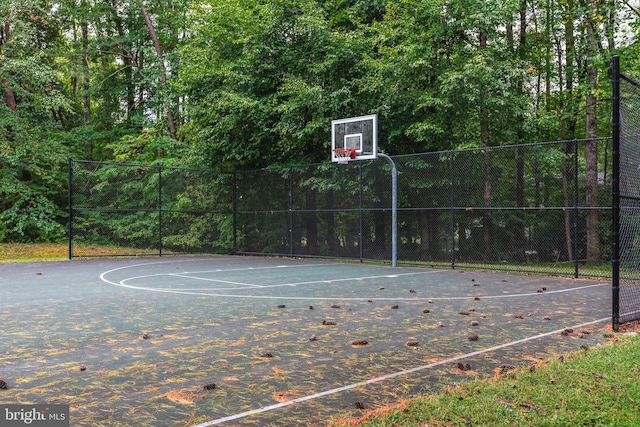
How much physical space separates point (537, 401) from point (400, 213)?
516 inches

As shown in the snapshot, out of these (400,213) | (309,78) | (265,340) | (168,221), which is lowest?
(265,340)

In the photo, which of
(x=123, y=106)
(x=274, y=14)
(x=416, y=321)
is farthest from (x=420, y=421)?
(x=123, y=106)

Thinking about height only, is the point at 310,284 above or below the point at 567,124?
below

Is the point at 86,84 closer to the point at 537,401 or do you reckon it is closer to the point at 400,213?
→ the point at 400,213

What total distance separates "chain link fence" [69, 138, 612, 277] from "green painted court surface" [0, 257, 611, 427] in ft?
15.6

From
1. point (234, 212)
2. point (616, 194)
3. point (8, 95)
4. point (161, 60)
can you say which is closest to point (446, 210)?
point (234, 212)

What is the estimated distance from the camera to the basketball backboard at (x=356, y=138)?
14703 millimetres

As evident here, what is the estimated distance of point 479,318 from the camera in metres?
6.90

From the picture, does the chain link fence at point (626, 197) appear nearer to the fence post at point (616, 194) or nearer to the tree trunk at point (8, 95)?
the fence post at point (616, 194)

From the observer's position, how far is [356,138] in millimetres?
14969

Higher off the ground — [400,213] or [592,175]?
[592,175]

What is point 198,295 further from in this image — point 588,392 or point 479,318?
point 588,392

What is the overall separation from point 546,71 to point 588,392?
18386 mm

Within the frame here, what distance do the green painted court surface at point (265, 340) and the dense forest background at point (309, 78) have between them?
21.7 feet
